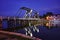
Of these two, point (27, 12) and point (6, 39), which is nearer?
point (6, 39)

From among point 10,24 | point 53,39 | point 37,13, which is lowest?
point 53,39

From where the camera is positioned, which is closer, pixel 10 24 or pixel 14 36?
pixel 14 36

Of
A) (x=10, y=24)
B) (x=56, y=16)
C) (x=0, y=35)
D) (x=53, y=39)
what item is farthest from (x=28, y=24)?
(x=56, y=16)

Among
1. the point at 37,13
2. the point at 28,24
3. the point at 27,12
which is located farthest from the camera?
the point at 37,13

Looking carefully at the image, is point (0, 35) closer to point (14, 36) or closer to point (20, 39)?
point (14, 36)

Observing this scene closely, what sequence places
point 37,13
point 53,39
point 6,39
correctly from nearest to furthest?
point 6,39
point 53,39
point 37,13

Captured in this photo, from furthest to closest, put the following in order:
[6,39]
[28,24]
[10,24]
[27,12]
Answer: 1. [27,12]
2. [28,24]
3. [10,24]
4. [6,39]

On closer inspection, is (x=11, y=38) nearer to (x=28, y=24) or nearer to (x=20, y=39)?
(x=20, y=39)

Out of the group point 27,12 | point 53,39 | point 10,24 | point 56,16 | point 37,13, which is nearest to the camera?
point 53,39

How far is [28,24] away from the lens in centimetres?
5416

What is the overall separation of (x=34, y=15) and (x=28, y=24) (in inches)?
521

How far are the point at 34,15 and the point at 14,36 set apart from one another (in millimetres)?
62335

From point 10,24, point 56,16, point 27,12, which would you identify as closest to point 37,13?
point 27,12

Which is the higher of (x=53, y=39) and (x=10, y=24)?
(x=10, y=24)
